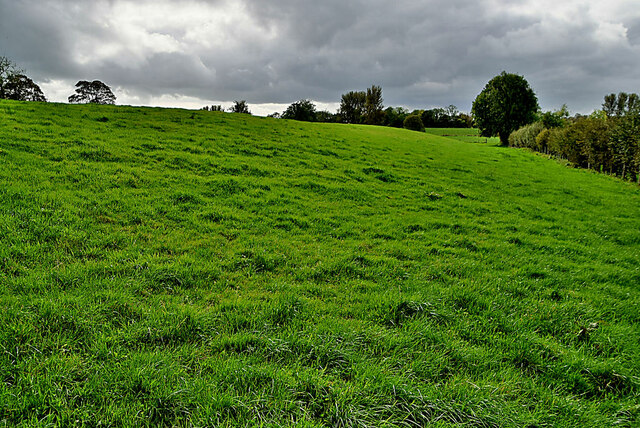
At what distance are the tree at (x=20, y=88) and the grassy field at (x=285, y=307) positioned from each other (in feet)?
192

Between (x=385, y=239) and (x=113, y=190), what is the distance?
8.55m

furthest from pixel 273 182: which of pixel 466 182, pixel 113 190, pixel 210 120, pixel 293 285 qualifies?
pixel 210 120

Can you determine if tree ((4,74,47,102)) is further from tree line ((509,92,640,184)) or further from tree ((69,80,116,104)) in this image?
tree line ((509,92,640,184))

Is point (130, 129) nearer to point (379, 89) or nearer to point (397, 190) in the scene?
point (397, 190)

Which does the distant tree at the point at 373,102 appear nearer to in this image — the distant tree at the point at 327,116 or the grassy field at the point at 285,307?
the distant tree at the point at 327,116

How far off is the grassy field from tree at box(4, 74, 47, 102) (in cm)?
5846

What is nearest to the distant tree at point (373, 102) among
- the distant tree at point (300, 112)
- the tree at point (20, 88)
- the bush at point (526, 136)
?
the distant tree at point (300, 112)

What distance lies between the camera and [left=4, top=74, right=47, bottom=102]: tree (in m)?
51.4

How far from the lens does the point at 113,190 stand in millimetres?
9500

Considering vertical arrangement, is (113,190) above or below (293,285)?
above

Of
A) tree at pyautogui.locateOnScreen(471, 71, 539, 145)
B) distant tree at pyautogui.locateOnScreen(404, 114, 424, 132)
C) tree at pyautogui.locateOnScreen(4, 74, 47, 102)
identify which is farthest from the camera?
distant tree at pyautogui.locateOnScreen(404, 114, 424, 132)

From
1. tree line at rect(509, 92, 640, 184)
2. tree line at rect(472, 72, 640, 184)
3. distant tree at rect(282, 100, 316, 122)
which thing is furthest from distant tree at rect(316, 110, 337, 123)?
tree line at rect(509, 92, 640, 184)

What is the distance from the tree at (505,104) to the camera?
6425cm

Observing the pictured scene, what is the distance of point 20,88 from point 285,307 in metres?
76.6
